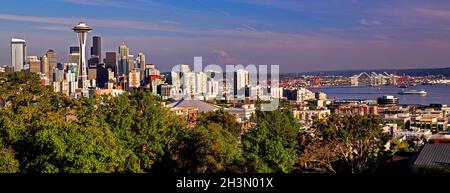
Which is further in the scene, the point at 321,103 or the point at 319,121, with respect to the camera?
the point at 321,103

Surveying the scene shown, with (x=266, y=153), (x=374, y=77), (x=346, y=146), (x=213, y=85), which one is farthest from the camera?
(x=213, y=85)

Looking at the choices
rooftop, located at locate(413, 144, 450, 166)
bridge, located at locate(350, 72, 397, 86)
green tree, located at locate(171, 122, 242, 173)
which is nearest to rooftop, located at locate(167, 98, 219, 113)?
bridge, located at locate(350, 72, 397, 86)

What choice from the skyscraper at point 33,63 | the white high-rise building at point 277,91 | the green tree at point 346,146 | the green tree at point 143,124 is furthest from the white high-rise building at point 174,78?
the green tree at point 346,146

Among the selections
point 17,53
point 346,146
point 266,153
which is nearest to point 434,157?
point 346,146

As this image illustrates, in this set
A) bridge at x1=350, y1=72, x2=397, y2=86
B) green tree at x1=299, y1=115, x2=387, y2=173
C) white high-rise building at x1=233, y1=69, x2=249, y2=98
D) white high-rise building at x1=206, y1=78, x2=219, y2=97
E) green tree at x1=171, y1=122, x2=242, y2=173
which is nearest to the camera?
green tree at x1=171, y1=122, x2=242, y2=173

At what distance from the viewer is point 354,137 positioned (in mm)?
6121

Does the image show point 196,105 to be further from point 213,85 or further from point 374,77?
point 374,77

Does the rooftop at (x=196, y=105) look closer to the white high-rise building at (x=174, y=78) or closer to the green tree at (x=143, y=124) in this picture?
the white high-rise building at (x=174, y=78)

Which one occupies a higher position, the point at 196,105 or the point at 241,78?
the point at 241,78

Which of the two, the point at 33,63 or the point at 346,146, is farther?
the point at 33,63

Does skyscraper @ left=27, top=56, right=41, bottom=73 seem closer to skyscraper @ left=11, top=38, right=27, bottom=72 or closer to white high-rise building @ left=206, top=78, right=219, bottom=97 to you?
skyscraper @ left=11, top=38, right=27, bottom=72
